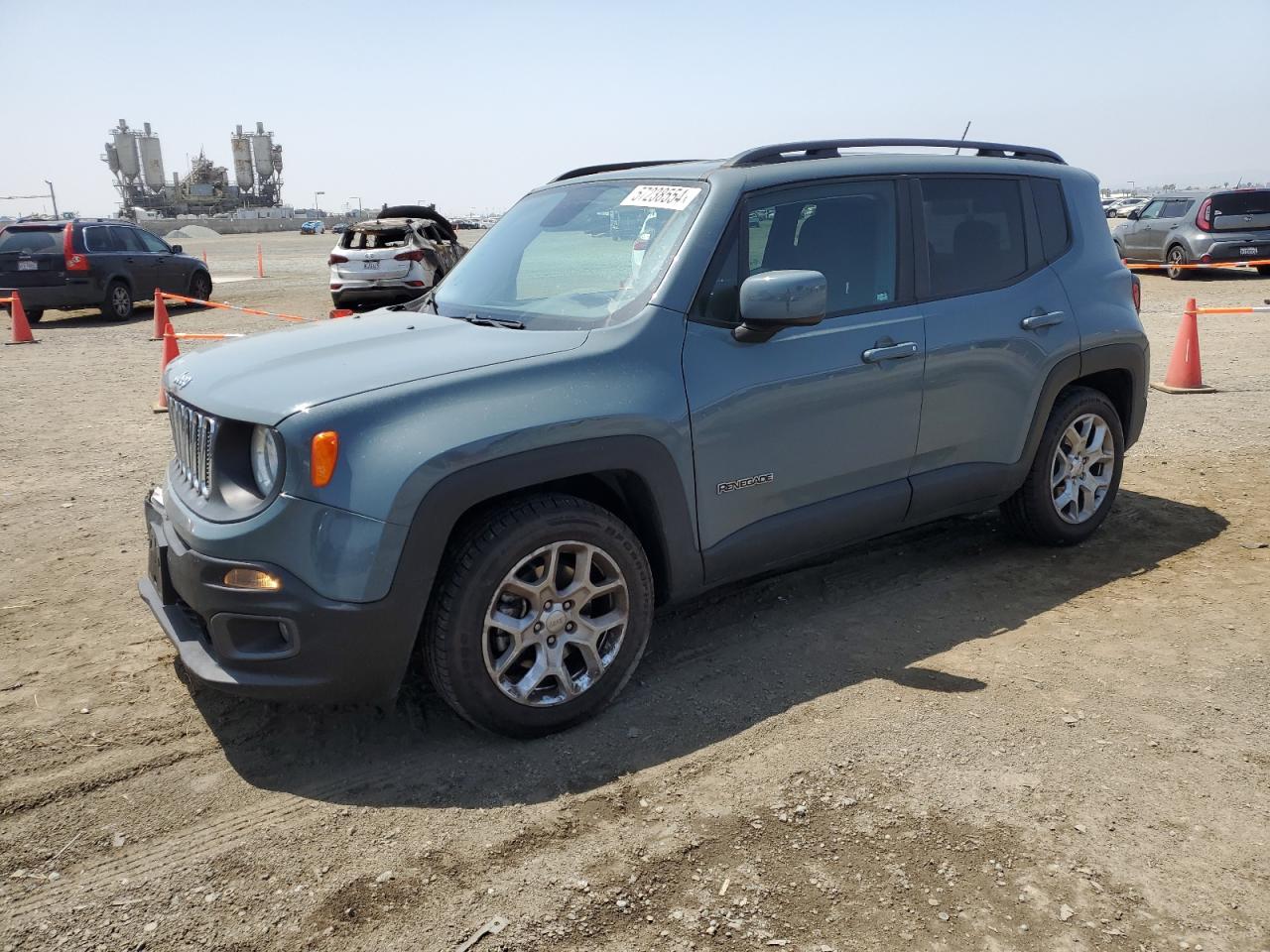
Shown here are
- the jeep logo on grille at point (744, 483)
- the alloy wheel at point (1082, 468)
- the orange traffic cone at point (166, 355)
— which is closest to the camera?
the jeep logo on grille at point (744, 483)

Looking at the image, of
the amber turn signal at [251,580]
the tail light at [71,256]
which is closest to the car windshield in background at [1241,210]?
the tail light at [71,256]

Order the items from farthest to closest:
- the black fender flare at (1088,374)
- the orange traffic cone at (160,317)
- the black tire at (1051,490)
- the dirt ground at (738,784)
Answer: the orange traffic cone at (160,317) → the black tire at (1051,490) → the black fender flare at (1088,374) → the dirt ground at (738,784)

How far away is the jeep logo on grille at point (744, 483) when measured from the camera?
3723 mm

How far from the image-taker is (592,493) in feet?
12.0

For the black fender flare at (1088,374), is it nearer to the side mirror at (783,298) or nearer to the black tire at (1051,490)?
the black tire at (1051,490)

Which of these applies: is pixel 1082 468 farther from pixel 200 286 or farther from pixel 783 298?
pixel 200 286

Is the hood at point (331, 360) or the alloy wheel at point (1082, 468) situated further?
the alloy wheel at point (1082, 468)

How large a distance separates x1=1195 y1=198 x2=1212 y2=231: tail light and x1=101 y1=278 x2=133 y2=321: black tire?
18.9 m

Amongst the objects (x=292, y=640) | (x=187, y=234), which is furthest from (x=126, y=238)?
(x=187, y=234)

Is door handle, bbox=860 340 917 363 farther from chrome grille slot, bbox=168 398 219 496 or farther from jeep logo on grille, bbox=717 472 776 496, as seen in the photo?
chrome grille slot, bbox=168 398 219 496

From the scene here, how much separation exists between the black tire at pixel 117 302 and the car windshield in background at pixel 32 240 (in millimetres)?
927

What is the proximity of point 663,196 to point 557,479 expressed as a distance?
4.34 ft

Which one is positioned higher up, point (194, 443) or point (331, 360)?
point (331, 360)

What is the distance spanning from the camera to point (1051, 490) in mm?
5004
